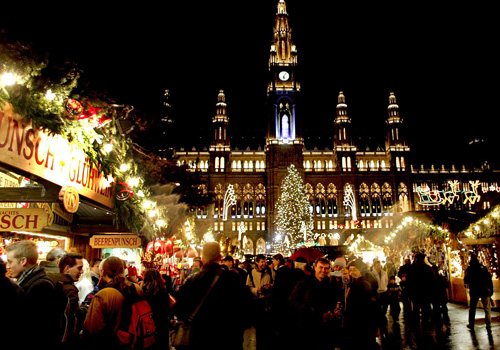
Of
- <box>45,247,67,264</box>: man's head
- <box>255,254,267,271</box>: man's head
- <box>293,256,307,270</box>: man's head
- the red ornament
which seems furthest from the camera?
<box>255,254,267,271</box>: man's head

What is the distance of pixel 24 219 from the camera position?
6324 millimetres

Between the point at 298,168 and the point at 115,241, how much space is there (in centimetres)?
4928

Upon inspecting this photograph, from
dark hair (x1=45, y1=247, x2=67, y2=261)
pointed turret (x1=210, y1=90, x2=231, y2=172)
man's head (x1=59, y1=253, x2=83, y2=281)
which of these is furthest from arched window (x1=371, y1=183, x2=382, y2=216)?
man's head (x1=59, y1=253, x2=83, y2=281)

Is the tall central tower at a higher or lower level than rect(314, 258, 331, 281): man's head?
higher

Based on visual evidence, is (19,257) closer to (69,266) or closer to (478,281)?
(69,266)

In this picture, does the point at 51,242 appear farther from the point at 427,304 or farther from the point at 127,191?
the point at 427,304

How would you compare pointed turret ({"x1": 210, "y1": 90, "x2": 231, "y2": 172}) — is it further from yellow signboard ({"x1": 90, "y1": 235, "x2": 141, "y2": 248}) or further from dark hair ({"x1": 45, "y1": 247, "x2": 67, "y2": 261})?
dark hair ({"x1": 45, "y1": 247, "x2": 67, "y2": 261})

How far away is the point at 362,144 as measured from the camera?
66.7m

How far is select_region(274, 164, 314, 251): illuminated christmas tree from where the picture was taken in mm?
46094

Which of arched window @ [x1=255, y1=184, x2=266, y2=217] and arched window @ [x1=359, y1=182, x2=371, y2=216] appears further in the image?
arched window @ [x1=359, y1=182, x2=371, y2=216]

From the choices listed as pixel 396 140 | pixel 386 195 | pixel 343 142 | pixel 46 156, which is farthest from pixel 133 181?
pixel 396 140

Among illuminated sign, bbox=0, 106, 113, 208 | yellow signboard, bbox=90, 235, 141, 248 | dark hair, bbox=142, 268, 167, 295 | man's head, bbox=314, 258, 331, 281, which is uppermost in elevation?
illuminated sign, bbox=0, 106, 113, 208

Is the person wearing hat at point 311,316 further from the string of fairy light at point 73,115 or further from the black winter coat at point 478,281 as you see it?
the black winter coat at point 478,281

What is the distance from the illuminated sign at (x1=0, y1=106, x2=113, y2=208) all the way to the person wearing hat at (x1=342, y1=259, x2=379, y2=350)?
376cm
